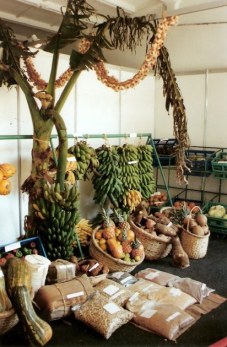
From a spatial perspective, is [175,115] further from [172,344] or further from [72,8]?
[172,344]

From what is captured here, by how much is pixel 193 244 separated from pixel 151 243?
0.51 meters

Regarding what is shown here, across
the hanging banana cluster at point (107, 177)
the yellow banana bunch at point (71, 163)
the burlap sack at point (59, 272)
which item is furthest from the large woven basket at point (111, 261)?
the hanging banana cluster at point (107, 177)

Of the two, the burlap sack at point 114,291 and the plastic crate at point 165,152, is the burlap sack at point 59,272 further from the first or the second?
the plastic crate at point 165,152

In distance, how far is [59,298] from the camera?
272 centimetres

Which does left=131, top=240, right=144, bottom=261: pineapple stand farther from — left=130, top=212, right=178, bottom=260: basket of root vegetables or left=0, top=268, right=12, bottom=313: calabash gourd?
left=0, top=268, right=12, bottom=313: calabash gourd

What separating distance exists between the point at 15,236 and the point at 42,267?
1.35 meters

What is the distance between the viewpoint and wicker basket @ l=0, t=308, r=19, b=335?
95.6 inches

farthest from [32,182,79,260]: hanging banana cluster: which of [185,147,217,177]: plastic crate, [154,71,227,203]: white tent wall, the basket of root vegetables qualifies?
[154,71,227,203]: white tent wall

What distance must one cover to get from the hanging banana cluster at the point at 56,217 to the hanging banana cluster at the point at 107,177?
0.92m

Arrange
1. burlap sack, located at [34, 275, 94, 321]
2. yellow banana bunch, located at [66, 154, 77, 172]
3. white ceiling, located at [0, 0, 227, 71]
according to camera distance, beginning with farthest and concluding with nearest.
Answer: white ceiling, located at [0, 0, 227, 71], yellow banana bunch, located at [66, 154, 77, 172], burlap sack, located at [34, 275, 94, 321]

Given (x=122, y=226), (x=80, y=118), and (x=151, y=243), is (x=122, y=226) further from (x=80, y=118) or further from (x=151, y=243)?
(x=80, y=118)

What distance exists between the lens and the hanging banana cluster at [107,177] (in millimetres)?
4270

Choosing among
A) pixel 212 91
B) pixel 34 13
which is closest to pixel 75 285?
pixel 212 91

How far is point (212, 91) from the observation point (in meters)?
5.27
